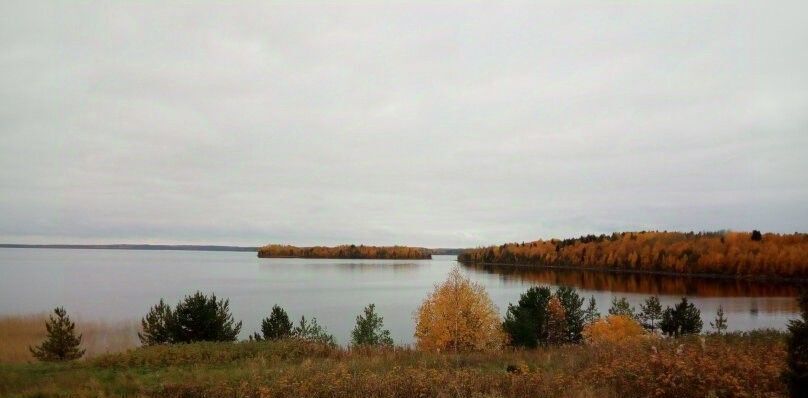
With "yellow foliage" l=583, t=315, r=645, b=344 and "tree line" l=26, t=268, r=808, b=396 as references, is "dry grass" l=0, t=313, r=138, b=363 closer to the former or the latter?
"tree line" l=26, t=268, r=808, b=396

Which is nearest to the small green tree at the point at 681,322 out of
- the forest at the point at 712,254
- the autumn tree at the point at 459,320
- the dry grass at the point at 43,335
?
the autumn tree at the point at 459,320

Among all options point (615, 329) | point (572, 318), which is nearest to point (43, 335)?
point (572, 318)

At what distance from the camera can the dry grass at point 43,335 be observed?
33844 mm

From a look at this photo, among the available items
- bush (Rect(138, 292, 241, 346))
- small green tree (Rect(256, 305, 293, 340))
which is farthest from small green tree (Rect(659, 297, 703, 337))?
bush (Rect(138, 292, 241, 346))

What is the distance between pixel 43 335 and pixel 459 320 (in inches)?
1270

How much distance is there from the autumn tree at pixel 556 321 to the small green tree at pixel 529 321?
0.86 metres

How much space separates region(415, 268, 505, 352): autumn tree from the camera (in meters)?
43.2

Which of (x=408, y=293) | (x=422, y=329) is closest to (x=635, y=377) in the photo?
(x=422, y=329)

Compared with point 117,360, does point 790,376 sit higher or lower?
higher

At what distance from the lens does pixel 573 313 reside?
163 ft

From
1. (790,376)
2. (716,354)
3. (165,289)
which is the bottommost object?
(165,289)

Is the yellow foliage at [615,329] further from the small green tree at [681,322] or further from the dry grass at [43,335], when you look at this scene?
the dry grass at [43,335]

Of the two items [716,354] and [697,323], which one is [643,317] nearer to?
[697,323]

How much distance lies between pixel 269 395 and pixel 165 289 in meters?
88.5
